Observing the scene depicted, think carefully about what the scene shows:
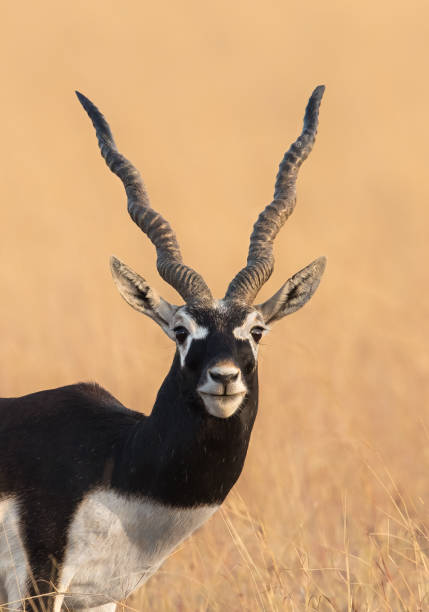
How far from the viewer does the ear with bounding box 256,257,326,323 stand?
705 cm

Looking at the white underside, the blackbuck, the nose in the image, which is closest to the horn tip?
the blackbuck

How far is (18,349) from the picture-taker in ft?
44.3

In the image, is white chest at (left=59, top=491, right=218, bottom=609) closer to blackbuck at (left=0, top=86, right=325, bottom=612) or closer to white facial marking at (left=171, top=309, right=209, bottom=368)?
blackbuck at (left=0, top=86, right=325, bottom=612)

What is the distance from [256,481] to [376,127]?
1700 cm

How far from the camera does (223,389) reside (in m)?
5.92

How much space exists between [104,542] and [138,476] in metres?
0.43

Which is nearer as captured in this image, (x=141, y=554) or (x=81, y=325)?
(x=141, y=554)

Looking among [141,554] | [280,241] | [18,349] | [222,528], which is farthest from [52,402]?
[280,241]

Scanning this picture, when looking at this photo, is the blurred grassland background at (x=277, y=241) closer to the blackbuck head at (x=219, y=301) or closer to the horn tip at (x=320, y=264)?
the blackbuck head at (x=219, y=301)

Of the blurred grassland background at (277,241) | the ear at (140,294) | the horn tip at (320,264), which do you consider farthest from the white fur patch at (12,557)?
the horn tip at (320,264)

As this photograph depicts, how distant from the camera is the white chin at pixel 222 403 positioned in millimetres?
6059

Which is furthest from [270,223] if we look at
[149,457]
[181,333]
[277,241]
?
[277,241]

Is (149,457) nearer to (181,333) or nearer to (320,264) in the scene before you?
(181,333)

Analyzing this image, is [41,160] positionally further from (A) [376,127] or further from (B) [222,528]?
(B) [222,528]
